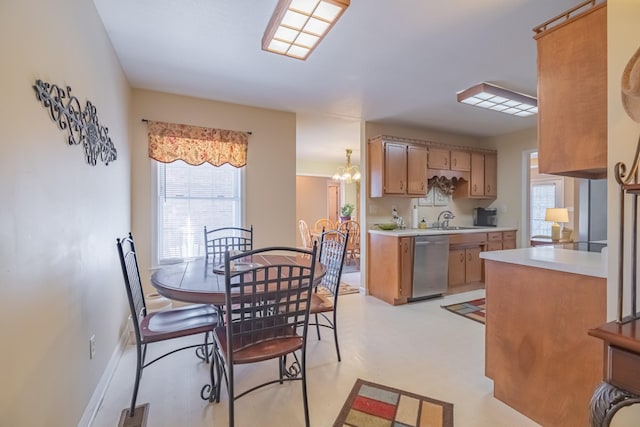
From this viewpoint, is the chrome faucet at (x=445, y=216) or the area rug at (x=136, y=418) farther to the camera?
the chrome faucet at (x=445, y=216)

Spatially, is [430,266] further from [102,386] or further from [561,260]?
[102,386]

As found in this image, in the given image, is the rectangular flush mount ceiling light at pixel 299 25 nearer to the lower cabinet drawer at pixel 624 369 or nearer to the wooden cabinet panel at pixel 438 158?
the lower cabinet drawer at pixel 624 369

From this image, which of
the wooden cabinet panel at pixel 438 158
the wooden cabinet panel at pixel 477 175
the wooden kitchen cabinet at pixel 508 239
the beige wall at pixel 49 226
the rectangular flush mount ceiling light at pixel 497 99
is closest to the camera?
the beige wall at pixel 49 226

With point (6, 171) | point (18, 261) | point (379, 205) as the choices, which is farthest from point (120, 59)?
point (379, 205)

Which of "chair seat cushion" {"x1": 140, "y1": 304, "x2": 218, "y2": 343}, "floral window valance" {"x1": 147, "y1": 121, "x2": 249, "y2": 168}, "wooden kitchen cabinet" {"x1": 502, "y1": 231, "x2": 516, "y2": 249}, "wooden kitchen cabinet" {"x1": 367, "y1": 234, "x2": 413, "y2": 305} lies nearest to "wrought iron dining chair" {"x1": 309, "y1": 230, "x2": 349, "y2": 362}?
"chair seat cushion" {"x1": 140, "y1": 304, "x2": 218, "y2": 343}

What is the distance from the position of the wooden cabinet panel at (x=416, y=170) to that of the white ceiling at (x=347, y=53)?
617 millimetres

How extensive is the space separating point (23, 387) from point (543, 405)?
245 centimetres

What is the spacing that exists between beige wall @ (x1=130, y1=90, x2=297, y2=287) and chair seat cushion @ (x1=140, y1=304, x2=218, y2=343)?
1369 mm

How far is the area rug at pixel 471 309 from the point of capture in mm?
3300

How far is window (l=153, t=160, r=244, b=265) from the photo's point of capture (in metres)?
3.25

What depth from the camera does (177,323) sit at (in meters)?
1.94

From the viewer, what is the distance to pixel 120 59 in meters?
2.49

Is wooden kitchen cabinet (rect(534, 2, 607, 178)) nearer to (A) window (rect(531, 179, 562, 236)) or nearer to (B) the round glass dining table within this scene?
(B) the round glass dining table

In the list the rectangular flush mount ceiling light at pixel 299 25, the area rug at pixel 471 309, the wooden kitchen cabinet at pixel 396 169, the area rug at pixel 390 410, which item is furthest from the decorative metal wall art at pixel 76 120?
the area rug at pixel 471 309
